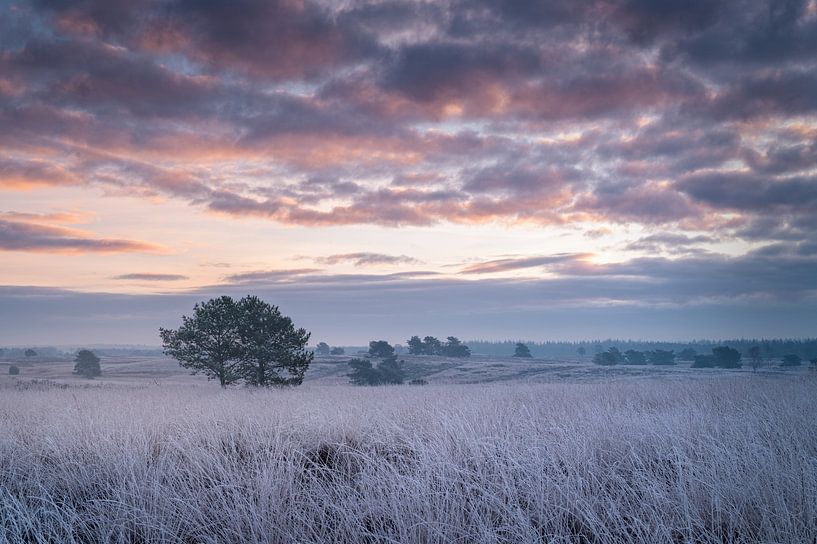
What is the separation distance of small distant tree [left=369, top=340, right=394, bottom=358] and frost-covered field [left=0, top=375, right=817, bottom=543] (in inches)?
2206

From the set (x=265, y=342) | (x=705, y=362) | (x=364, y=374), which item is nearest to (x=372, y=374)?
(x=364, y=374)

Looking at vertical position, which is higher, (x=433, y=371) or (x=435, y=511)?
(x=435, y=511)

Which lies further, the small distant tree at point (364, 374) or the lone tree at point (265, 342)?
the small distant tree at point (364, 374)

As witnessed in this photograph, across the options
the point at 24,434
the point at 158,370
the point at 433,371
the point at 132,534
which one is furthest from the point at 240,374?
the point at 158,370

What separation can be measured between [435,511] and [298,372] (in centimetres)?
2364

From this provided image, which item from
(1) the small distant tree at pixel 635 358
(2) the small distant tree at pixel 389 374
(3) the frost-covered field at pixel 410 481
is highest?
(3) the frost-covered field at pixel 410 481

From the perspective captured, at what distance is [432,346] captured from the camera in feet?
330

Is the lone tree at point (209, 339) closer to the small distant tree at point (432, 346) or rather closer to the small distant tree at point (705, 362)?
the small distant tree at point (432, 346)

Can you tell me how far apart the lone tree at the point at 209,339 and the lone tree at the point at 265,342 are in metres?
0.44

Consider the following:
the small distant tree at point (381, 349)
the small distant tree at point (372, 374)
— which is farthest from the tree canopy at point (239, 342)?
the small distant tree at point (381, 349)

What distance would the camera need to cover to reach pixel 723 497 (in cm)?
567

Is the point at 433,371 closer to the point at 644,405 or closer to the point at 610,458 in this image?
the point at 644,405

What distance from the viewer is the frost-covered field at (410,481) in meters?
5.33

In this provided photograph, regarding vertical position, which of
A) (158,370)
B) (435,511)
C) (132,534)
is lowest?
(158,370)
